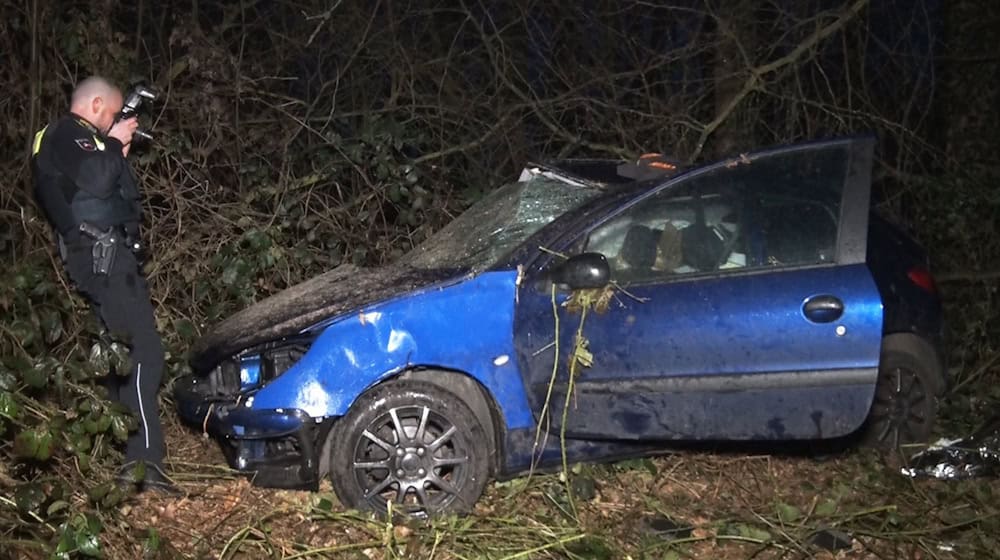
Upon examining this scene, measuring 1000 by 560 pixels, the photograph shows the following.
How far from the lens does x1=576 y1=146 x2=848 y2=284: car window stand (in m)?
5.14

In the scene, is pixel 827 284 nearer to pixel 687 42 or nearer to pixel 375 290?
pixel 375 290

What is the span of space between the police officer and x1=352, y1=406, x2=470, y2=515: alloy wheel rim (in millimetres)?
1008

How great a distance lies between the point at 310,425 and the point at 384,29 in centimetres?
431

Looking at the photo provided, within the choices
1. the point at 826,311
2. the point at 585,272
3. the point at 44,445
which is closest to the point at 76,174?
the point at 44,445

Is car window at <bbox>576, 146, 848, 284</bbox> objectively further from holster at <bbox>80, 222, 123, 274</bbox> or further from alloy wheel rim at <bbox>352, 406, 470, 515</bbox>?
holster at <bbox>80, 222, 123, 274</bbox>

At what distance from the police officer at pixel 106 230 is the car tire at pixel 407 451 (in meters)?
0.96

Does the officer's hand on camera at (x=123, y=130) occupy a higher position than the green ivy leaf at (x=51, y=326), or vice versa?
the officer's hand on camera at (x=123, y=130)

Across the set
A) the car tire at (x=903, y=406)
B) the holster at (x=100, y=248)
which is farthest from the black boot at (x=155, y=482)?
the car tire at (x=903, y=406)

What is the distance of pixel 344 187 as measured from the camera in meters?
7.75

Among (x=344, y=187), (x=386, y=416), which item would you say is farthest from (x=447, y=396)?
(x=344, y=187)

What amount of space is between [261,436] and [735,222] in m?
2.31

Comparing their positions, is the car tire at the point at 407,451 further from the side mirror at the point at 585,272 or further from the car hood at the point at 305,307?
the side mirror at the point at 585,272

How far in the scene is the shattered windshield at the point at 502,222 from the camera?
17.9 feet

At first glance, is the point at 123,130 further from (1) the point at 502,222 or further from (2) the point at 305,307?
(1) the point at 502,222
